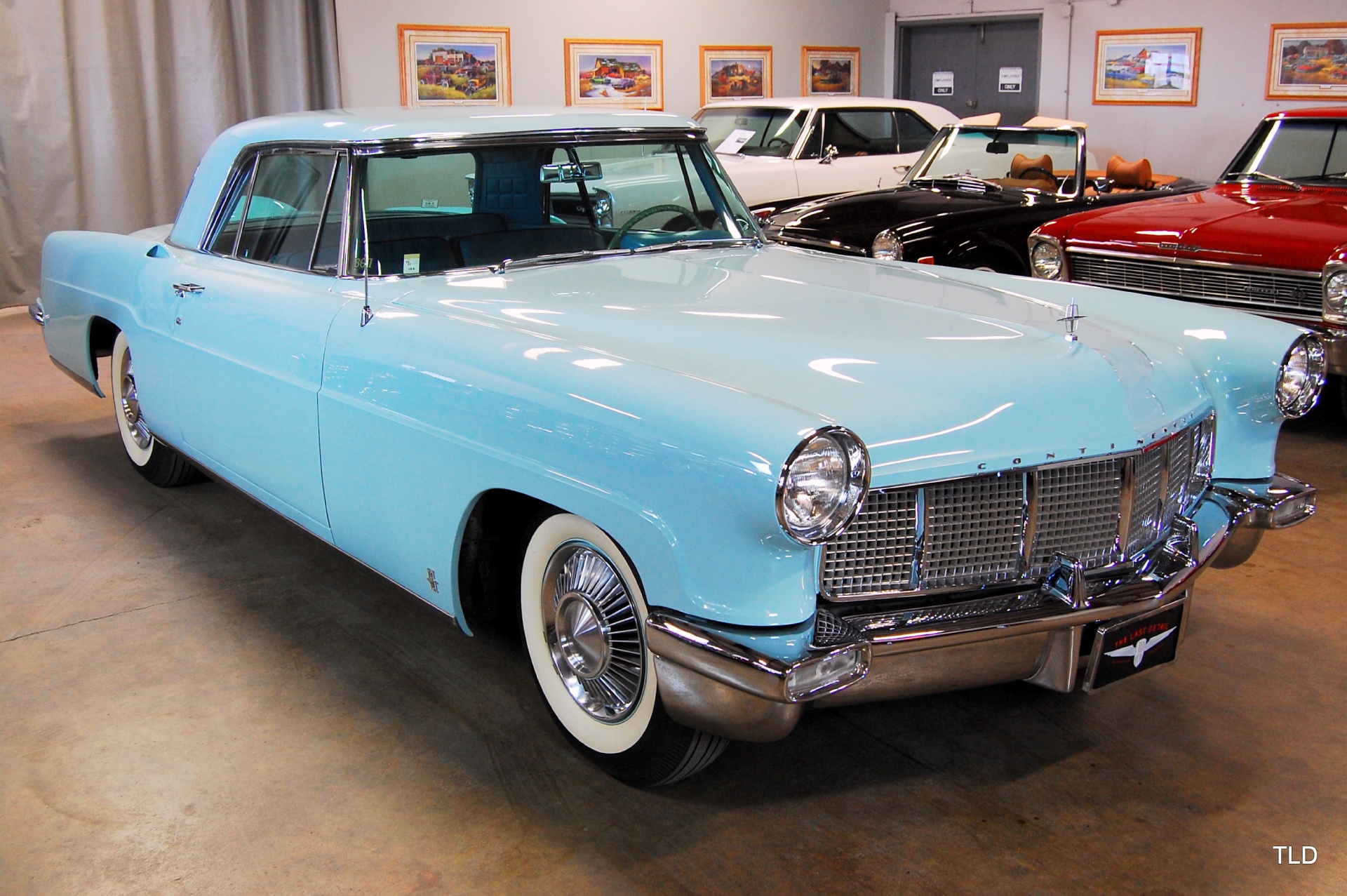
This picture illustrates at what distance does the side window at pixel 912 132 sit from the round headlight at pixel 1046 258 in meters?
3.93

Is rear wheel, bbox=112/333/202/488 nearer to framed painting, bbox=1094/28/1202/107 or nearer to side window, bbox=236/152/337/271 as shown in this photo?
side window, bbox=236/152/337/271

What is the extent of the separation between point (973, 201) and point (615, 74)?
19.0 feet

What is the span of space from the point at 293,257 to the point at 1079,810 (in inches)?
98.9

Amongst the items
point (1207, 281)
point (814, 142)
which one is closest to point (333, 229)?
point (1207, 281)

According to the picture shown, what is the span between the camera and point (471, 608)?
9.01 ft

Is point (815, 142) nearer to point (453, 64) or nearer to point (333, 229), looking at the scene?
point (453, 64)

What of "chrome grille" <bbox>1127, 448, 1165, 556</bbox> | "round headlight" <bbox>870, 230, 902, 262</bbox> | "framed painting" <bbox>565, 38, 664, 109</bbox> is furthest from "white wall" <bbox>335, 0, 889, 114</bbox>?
"chrome grille" <bbox>1127, 448, 1165, 556</bbox>

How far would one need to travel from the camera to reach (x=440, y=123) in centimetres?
321

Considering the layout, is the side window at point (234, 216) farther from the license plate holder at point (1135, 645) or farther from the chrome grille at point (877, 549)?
the license plate holder at point (1135, 645)

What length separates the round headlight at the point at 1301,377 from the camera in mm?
2959

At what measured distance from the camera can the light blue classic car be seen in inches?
83.2

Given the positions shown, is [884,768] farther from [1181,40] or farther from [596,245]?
[1181,40]

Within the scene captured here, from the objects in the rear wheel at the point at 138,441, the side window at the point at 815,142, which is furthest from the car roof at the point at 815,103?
the rear wheel at the point at 138,441

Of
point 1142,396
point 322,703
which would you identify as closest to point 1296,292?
point 1142,396
